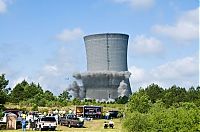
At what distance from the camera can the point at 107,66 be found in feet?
331

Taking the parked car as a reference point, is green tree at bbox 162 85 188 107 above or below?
above

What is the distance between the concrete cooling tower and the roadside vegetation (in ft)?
21.2

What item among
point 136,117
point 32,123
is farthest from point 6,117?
point 136,117

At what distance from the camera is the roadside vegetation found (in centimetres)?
2241

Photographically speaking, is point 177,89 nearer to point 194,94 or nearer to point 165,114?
point 194,94

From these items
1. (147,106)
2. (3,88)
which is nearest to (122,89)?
(147,106)

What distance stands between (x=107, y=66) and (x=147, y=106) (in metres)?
50.0

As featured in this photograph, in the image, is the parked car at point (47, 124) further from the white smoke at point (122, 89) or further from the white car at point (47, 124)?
the white smoke at point (122, 89)

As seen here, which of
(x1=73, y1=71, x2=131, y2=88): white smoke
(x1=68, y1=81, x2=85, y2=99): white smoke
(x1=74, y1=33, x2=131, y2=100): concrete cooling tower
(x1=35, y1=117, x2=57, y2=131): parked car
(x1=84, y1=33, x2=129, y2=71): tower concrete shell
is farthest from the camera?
(x1=68, y1=81, x2=85, y2=99): white smoke

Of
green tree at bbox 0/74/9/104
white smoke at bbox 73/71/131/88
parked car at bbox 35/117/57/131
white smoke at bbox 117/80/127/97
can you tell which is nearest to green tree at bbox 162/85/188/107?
white smoke at bbox 73/71/131/88

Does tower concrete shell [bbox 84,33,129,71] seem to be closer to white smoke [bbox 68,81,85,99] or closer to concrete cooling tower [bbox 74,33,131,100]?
concrete cooling tower [bbox 74,33,131,100]

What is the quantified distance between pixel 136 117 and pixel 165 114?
3.48 metres

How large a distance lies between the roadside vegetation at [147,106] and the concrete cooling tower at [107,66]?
6.46 metres

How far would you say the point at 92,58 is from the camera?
103 metres
